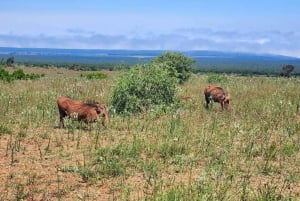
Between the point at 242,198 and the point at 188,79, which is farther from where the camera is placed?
the point at 188,79

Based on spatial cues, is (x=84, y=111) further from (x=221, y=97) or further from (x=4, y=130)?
(x=221, y=97)

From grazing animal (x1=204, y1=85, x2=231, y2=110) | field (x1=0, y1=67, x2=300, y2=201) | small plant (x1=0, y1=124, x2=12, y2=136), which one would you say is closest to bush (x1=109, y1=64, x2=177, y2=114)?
field (x1=0, y1=67, x2=300, y2=201)

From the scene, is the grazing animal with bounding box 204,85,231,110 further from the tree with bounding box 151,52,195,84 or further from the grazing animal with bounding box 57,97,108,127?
the tree with bounding box 151,52,195,84

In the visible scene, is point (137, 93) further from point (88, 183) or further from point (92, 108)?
point (88, 183)

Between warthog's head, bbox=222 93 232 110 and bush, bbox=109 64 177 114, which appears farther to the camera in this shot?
warthog's head, bbox=222 93 232 110

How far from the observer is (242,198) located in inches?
271

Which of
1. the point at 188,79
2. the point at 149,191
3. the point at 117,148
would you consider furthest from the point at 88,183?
the point at 188,79

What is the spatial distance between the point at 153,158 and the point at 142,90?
670cm

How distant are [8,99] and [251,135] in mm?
8760

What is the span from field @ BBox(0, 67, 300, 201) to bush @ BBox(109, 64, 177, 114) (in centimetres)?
112

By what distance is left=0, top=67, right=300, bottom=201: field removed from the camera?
7.22 m

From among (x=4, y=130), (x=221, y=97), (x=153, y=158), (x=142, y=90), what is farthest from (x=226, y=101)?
(x=4, y=130)

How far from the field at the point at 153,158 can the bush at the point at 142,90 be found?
3.66 feet

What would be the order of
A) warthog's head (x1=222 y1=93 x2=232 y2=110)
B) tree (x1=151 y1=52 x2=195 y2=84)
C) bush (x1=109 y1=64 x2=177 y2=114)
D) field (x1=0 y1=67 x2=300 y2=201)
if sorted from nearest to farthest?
field (x1=0 y1=67 x2=300 y2=201)
bush (x1=109 y1=64 x2=177 y2=114)
warthog's head (x1=222 y1=93 x2=232 y2=110)
tree (x1=151 y1=52 x2=195 y2=84)
